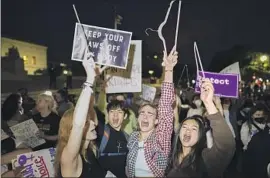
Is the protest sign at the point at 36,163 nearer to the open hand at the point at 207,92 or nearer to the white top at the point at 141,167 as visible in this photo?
the white top at the point at 141,167

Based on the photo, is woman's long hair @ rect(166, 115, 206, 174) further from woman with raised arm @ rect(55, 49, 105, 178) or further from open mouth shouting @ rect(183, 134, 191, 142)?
woman with raised arm @ rect(55, 49, 105, 178)

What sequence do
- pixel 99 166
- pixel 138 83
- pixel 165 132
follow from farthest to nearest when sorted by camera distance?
pixel 138 83 < pixel 165 132 < pixel 99 166

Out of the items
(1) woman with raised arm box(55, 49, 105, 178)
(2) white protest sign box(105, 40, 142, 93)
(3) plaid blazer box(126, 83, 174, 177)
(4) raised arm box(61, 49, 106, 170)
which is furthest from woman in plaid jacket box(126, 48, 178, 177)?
(2) white protest sign box(105, 40, 142, 93)

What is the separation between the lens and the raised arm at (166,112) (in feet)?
12.5

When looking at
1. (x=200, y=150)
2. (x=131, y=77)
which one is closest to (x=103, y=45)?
(x=200, y=150)

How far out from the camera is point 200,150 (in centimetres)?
342

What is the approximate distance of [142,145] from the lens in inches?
150

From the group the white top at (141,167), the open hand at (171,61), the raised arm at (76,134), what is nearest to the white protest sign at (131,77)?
the open hand at (171,61)

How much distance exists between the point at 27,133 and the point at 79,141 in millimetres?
2306

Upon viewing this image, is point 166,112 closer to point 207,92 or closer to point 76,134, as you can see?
point 207,92

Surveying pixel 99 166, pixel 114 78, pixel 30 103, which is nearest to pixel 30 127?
pixel 114 78

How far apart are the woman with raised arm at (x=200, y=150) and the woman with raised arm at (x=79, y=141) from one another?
68 centimetres

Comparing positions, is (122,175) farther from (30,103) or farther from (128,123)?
(30,103)

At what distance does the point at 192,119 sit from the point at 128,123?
300 centimetres
